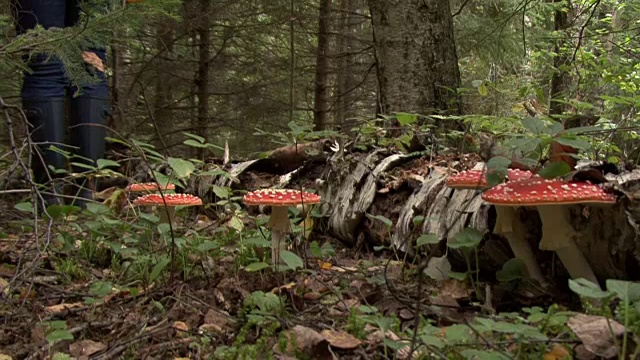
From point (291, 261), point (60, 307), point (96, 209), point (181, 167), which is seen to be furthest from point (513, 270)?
point (96, 209)

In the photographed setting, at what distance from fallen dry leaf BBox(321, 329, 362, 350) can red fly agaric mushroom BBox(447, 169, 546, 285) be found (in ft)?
2.79

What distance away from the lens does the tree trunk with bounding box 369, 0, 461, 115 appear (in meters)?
5.02

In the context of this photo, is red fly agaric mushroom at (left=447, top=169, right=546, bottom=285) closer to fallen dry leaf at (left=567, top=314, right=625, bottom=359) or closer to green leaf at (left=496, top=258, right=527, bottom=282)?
green leaf at (left=496, top=258, right=527, bottom=282)

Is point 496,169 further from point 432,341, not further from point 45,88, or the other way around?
point 45,88

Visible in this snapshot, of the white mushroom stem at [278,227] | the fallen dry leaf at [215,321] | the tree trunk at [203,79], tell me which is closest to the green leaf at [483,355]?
the fallen dry leaf at [215,321]

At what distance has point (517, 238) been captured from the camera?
2.26m

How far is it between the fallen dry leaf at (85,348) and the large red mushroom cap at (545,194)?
1.66 metres

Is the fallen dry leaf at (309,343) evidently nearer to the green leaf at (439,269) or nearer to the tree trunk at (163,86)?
the green leaf at (439,269)

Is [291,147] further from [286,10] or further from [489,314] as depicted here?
A: [286,10]

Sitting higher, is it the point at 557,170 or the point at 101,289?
the point at 557,170

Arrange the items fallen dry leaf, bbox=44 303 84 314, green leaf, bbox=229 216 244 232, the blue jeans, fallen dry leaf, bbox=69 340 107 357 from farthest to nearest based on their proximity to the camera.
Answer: the blue jeans, green leaf, bbox=229 216 244 232, fallen dry leaf, bbox=44 303 84 314, fallen dry leaf, bbox=69 340 107 357

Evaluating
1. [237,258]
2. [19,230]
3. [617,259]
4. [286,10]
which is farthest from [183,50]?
[617,259]

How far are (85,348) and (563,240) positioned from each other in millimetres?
1975

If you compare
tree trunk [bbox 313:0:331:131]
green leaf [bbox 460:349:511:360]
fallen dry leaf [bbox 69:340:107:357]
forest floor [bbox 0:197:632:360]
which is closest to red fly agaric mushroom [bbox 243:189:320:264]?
forest floor [bbox 0:197:632:360]
